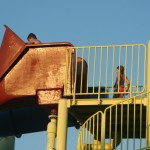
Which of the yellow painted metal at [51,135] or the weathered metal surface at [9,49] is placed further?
the weathered metal surface at [9,49]

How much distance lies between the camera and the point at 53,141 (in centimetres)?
1317

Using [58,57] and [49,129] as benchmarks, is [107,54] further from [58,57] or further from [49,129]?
[49,129]

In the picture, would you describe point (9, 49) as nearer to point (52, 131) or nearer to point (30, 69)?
point (30, 69)

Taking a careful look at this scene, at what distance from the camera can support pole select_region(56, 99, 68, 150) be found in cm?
1280

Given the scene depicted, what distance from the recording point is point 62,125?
42.4 ft

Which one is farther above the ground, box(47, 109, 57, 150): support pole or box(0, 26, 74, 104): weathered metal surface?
box(0, 26, 74, 104): weathered metal surface

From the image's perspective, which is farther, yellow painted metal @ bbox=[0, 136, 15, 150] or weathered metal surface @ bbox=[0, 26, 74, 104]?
yellow painted metal @ bbox=[0, 136, 15, 150]

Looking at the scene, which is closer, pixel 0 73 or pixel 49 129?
pixel 49 129

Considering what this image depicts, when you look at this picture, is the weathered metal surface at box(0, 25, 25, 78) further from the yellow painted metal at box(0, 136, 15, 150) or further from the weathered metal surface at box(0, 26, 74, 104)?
the yellow painted metal at box(0, 136, 15, 150)

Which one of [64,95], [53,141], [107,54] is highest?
[107,54]

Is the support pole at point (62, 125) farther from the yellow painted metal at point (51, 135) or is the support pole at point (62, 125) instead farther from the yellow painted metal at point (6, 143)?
the yellow painted metal at point (6, 143)

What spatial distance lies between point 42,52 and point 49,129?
1.97 meters

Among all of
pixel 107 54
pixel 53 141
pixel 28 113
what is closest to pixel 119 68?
pixel 107 54

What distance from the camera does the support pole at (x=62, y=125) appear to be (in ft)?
42.0
